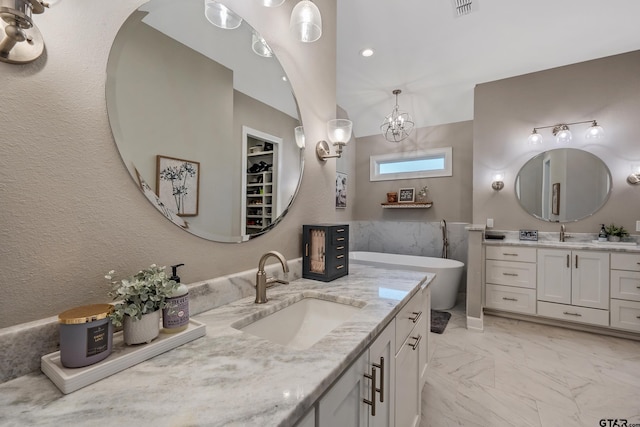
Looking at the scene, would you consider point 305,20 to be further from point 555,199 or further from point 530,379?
point 555,199

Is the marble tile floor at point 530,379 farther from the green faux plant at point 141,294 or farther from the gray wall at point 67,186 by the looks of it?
the gray wall at point 67,186

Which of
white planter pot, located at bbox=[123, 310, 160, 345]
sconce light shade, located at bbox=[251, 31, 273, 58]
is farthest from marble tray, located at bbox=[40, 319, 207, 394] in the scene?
sconce light shade, located at bbox=[251, 31, 273, 58]

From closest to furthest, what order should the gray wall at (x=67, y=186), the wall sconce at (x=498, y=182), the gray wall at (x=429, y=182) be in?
the gray wall at (x=67, y=186)
the wall sconce at (x=498, y=182)
the gray wall at (x=429, y=182)

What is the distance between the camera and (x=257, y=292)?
1.12 m

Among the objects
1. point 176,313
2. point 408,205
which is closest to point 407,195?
point 408,205

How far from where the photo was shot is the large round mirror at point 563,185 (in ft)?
10.0

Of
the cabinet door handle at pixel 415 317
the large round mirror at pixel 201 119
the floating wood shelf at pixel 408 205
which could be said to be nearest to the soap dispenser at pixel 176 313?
the large round mirror at pixel 201 119

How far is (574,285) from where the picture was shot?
9.16 ft

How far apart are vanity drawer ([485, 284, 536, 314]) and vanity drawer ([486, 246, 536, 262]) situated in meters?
0.35

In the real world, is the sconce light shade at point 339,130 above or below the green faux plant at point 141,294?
above

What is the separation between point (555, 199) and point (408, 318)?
3278mm

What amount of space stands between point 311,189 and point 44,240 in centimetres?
126

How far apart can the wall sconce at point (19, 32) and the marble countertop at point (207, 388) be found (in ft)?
2.50

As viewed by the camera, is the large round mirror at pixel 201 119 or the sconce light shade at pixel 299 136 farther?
the sconce light shade at pixel 299 136
